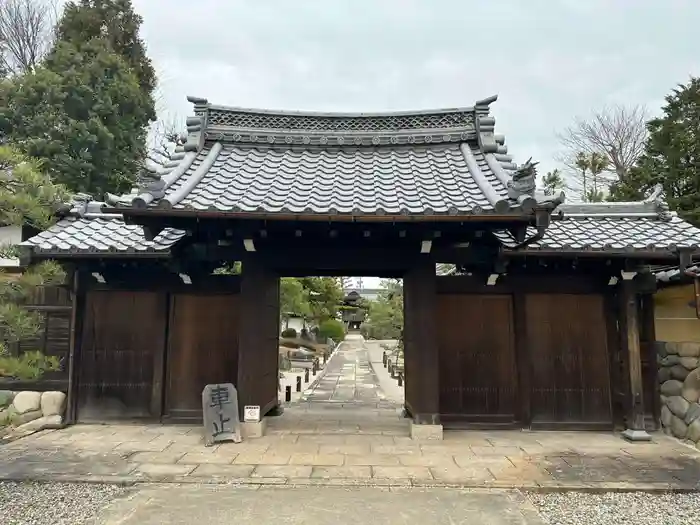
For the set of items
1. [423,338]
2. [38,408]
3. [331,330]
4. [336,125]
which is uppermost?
[336,125]

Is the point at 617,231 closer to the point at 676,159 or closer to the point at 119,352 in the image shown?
the point at 119,352

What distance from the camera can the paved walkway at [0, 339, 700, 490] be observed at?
16.6ft

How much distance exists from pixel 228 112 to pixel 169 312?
3.75m

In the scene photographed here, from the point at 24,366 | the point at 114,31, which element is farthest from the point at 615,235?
the point at 114,31

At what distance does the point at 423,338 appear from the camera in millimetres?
6773

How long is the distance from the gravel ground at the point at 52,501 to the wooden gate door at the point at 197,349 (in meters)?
2.70

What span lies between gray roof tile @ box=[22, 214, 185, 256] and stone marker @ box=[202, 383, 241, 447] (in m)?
2.22

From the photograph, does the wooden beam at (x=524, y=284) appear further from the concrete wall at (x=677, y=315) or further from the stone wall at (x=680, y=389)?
the stone wall at (x=680, y=389)

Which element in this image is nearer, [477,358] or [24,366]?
[24,366]

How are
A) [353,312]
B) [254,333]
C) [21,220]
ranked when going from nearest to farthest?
1. [21,220]
2. [254,333]
3. [353,312]

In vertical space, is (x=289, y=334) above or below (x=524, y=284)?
below

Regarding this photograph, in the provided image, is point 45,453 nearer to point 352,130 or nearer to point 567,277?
point 352,130

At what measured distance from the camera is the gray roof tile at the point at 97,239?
7039 millimetres

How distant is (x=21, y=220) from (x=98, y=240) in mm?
3268
